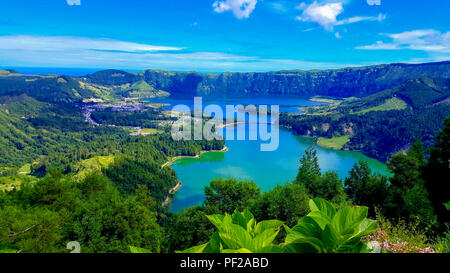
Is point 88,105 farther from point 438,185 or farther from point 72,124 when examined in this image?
point 438,185

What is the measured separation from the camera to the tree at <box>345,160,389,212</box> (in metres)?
20.0

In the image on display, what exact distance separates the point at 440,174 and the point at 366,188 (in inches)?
222

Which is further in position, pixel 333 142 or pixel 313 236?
pixel 333 142

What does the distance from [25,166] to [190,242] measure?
101088mm

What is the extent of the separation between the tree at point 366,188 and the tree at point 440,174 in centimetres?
309

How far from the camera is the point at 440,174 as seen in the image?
16.6 meters

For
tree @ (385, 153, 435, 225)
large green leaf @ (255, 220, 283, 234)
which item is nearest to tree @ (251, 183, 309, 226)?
tree @ (385, 153, 435, 225)

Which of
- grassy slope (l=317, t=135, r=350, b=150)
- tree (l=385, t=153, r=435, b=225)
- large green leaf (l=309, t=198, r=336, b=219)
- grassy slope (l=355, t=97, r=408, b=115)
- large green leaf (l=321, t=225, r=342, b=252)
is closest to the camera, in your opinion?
large green leaf (l=321, t=225, r=342, b=252)

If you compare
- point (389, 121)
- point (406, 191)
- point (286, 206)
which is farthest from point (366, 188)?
point (389, 121)

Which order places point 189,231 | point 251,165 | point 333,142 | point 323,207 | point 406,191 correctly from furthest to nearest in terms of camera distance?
point 333,142 < point 251,165 < point 189,231 < point 406,191 < point 323,207

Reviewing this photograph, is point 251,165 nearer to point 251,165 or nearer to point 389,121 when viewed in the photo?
point 251,165

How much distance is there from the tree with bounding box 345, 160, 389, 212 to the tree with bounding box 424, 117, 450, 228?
10.1 ft

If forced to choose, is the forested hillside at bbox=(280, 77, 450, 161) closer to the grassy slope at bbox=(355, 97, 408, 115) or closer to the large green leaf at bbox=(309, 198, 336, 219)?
the grassy slope at bbox=(355, 97, 408, 115)
